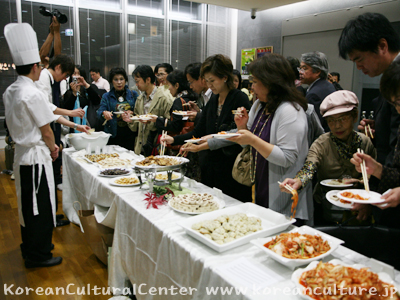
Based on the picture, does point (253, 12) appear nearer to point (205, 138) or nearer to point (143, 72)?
point (143, 72)

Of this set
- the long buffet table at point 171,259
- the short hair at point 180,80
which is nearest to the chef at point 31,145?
the long buffet table at point 171,259

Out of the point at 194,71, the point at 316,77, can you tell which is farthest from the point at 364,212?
the point at 194,71

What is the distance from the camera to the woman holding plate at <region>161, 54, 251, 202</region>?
7.13 feet

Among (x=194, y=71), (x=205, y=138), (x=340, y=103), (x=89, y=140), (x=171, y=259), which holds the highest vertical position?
(x=194, y=71)

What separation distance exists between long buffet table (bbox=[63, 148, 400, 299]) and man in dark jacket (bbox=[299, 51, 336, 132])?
132 centimetres

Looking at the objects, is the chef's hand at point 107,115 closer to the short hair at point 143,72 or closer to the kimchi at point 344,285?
the short hair at point 143,72

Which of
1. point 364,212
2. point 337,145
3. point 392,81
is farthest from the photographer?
point 337,145

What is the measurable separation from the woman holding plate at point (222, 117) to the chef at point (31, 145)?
3.81 ft

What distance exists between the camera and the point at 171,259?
4.48 ft

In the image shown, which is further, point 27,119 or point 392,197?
point 27,119

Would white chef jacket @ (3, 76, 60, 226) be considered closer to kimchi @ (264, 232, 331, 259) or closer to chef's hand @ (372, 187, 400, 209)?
kimchi @ (264, 232, 331, 259)

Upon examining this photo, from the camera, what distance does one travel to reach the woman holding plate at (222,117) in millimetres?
2172

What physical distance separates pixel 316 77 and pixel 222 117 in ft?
3.83

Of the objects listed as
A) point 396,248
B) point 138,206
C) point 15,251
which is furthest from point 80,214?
point 396,248
